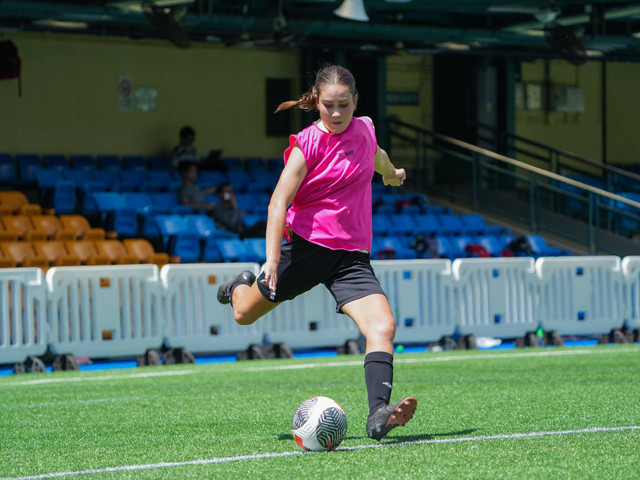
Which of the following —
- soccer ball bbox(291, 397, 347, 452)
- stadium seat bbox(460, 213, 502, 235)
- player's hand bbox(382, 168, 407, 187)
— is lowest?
soccer ball bbox(291, 397, 347, 452)

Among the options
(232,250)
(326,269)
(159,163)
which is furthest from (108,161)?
(326,269)

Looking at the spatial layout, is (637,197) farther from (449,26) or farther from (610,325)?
(610,325)

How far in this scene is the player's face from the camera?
5227mm

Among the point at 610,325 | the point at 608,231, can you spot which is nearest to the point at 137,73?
the point at 608,231

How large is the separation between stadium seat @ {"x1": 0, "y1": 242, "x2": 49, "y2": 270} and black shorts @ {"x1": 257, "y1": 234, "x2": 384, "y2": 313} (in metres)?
8.13

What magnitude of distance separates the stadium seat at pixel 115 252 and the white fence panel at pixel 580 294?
5293 millimetres

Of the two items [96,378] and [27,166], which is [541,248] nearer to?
[27,166]

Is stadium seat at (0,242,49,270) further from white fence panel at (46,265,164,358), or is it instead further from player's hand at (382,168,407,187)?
player's hand at (382,168,407,187)

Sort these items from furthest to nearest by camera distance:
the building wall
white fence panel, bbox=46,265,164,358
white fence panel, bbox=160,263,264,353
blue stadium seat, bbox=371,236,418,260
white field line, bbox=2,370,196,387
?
the building wall < blue stadium seat, bbox=371,236,418,260 < white fence panel, bbox=160,263,264,353 < white fence panel, bbox=46,265,164,358 < white field line, bbox=2,370,196,387

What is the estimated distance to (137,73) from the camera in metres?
20.0

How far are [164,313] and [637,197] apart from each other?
12785 millimetres

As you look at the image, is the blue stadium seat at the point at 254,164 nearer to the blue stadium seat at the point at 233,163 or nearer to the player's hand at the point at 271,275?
the blue stadium seat at the point at 233,163

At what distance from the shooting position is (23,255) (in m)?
13.2

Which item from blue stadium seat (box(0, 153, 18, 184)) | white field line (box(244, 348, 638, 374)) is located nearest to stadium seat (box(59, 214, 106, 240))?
blue stadium seat (box(0, 153, 18, 184))
